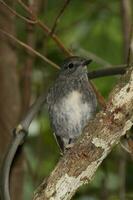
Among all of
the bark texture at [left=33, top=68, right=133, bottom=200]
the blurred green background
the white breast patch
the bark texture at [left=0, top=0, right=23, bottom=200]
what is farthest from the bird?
the blurred green background

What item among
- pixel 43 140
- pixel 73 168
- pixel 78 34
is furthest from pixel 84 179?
pixel 78 34

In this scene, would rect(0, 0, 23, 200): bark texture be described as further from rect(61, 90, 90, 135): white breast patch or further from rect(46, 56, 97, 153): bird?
rect(61, 90, 90, 135): white breast patch

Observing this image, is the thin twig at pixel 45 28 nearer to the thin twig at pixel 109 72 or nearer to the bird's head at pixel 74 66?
the bird's head at pixel 74 66

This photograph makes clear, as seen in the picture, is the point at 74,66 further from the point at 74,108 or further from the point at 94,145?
the point at 94,145

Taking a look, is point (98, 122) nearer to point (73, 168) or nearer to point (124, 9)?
point (73, 168)

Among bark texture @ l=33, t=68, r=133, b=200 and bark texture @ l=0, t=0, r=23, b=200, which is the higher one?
bark texture @ l=0, t=0, r=23, b=200

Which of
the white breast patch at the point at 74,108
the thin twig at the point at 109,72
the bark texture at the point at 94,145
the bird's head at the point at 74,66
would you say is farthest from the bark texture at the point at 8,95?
the bark texture at the point at 94,145
